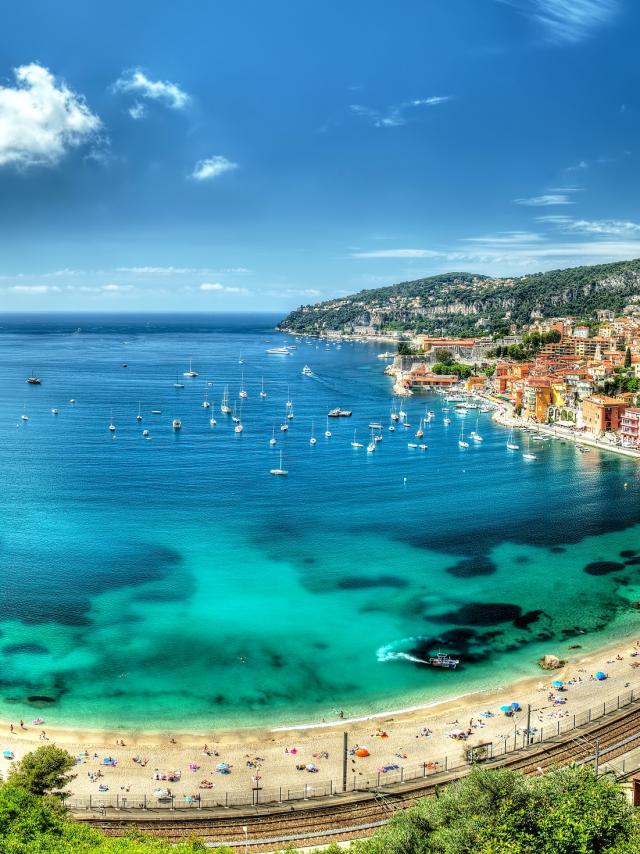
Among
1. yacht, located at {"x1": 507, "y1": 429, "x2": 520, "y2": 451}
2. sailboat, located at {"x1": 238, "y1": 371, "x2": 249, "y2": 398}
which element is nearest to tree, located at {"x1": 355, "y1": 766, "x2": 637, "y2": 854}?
yacht, located at {"x1": 507, "y1": 429, "x2": 520, "y2": 451}

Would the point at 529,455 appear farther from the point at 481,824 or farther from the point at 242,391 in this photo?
the point at 481,824

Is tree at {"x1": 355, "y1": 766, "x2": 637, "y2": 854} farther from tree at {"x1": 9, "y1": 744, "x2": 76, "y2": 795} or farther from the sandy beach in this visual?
tree at {"x1": 9, "y1": 744, "x2": 76, "y2": 795}

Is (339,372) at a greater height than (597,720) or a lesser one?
greater

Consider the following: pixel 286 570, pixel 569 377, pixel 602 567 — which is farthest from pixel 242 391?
pixel 602 567

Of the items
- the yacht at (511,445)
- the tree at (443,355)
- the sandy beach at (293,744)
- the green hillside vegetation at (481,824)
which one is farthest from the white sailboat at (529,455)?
the tree at (443,355)

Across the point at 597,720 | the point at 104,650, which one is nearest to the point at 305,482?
the point at 104,650

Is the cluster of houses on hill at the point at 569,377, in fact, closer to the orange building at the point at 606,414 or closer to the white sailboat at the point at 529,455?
the orange building at the point at 606,414

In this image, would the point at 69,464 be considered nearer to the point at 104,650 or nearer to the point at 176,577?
the point at 176,577
